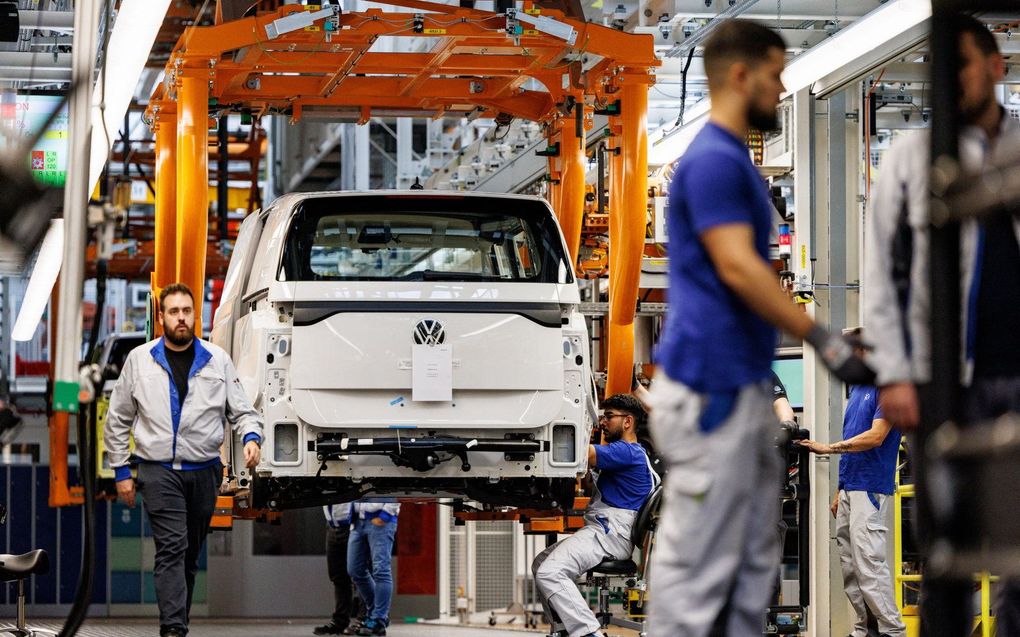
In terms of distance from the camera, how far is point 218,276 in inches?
862

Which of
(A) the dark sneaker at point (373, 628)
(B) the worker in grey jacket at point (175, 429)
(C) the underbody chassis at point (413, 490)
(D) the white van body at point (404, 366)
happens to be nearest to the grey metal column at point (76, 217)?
(B) the worker in grey jacket at point (175, 429)

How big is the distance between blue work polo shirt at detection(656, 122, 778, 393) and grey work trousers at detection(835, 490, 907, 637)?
493 centimetres

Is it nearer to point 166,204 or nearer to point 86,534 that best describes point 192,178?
point 166,204

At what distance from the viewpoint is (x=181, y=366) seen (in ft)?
25.7

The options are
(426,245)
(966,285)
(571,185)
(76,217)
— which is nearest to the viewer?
(966,285)

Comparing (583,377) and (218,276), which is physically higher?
(218,276)

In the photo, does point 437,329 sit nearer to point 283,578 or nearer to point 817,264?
point 817,264

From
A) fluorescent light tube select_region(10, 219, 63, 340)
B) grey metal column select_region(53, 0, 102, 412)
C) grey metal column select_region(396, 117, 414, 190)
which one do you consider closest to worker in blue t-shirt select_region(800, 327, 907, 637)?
fluorescent light tube select_region(10, 219, 63, 340)

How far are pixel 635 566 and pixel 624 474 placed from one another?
520mm

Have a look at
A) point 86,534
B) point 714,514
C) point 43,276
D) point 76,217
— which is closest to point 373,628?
point 43,276

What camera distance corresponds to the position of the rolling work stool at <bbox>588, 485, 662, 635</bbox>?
27.1 ft

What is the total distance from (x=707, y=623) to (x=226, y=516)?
500cm

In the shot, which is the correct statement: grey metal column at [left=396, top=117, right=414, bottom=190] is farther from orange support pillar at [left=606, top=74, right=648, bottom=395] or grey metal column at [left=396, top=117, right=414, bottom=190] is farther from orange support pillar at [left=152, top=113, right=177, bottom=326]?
orange support pillar at [left=606, top=74, right=648, bottom=395]

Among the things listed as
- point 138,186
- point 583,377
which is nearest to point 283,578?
point 583,377
